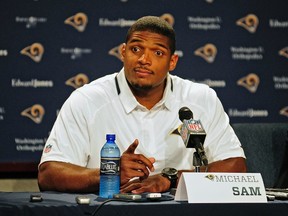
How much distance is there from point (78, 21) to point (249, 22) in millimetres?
1371

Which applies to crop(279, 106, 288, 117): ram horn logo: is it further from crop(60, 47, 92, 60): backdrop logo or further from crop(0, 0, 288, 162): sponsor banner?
crop(60, 47, 92, 60): backdrop logo

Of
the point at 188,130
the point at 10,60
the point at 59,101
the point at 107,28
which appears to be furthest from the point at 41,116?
the point at 188,130

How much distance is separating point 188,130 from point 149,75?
0.82m

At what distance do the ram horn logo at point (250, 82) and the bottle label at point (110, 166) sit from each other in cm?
260

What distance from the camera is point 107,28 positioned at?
483 centimetres

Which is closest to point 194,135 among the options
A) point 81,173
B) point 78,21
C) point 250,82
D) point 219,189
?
point 219,189

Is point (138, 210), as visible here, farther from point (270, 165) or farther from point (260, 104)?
point (260, 104)

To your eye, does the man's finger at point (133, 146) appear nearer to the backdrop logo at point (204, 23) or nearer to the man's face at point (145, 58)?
the man's face at point (145, 58)

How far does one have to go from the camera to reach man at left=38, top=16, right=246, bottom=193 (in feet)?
10.6

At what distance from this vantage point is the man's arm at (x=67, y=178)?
2.77 m

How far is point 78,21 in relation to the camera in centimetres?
478

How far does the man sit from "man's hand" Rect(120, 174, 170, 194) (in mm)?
328

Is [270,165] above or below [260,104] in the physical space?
below

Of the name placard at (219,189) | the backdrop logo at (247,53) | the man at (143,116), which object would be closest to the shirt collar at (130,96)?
the man at (143,116)
